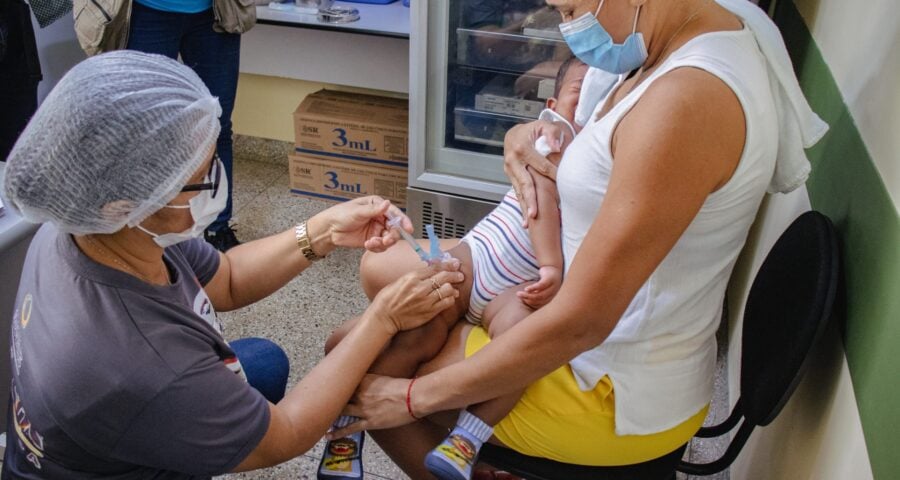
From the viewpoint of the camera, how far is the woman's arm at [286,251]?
1.45m

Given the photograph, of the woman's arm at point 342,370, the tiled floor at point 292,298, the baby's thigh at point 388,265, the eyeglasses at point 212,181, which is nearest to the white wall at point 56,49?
the tiled floor at point 292,298

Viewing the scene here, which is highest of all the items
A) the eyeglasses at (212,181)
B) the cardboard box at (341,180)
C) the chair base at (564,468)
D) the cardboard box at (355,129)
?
the eyeglasses at (212,181)

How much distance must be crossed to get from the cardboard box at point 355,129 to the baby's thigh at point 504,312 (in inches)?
64.6

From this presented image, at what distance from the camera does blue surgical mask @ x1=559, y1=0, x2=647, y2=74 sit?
1.13 metres

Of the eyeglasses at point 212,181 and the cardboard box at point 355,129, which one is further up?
the eyeglasses at point 212,181

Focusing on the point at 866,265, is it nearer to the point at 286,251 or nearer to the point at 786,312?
the point at 786,312

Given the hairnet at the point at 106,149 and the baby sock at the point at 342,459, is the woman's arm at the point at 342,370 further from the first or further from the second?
the hairnet at the point at 106,149

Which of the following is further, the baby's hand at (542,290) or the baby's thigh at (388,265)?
the baby's thigh at (388,265)

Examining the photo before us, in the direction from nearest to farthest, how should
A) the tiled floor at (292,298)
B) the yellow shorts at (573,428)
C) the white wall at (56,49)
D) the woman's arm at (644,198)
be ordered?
the woman's arm at (644,198)
the yellow shorts at (573,428)
the tiled floor at (292,298)
the white wall at (56,49)

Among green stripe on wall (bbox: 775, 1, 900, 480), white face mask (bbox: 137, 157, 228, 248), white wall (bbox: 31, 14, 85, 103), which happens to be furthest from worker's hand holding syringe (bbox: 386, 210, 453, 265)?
white wall (bbox: 31, 14, 85, 103)

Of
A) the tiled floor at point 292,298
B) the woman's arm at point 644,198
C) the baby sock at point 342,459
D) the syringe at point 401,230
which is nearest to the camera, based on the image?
the woman's arm at point 644,198

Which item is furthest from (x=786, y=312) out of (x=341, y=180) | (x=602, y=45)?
(x=341, y=180)

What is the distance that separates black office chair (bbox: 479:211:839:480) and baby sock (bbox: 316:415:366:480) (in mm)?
226

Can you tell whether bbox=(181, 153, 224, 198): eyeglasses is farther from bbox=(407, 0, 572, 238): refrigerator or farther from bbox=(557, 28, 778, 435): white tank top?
bbox=(407, 0, 572, 238): refrigerator
